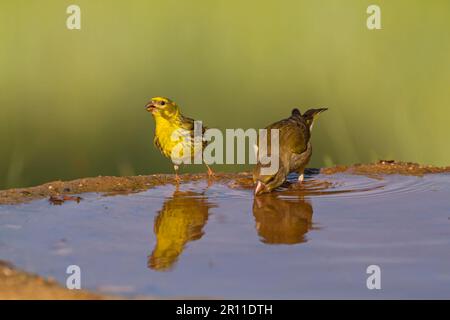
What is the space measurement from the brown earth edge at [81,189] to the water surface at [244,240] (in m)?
0.14

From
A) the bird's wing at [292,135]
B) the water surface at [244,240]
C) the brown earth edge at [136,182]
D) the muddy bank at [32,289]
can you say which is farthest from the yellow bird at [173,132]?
the muddy bank at [32,289]

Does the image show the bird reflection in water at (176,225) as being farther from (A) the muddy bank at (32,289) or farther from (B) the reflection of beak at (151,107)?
(B) the reflection of beak at (151,107)

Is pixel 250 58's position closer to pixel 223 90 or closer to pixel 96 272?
pixel 223 90

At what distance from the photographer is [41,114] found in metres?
7.66

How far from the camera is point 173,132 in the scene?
7.61 metres

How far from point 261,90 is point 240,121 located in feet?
1.41

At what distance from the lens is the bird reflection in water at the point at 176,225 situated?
435 cm

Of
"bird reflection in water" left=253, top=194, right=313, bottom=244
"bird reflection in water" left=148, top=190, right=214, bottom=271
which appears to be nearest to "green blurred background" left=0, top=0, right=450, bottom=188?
"bird reflection in water" left=148, top=190, right=214, bottom=271

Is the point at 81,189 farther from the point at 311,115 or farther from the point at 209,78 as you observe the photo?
the point at 311,115

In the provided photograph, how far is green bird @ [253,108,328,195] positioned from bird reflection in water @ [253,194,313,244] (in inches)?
6.4

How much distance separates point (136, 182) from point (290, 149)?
142cm

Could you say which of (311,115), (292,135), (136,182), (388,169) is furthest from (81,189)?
(388,169)

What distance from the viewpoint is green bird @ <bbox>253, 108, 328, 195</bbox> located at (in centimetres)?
646
